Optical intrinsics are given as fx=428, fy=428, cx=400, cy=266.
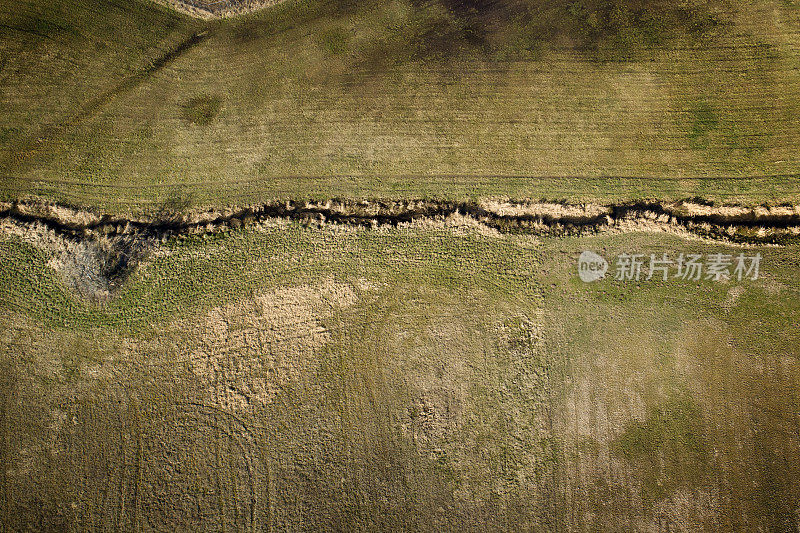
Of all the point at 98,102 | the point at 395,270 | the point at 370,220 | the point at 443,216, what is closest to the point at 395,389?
the point at 395,270

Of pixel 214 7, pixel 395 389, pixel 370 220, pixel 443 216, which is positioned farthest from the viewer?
pixel 214 7

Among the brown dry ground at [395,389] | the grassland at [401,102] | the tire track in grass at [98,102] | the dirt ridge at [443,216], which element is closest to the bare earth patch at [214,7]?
the grassland at [401,102]

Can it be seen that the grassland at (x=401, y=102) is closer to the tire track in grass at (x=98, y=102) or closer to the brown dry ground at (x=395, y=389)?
the tire track in grass at (x=98, y=102)

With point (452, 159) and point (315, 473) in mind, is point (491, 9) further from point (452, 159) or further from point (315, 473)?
point (315, 473)

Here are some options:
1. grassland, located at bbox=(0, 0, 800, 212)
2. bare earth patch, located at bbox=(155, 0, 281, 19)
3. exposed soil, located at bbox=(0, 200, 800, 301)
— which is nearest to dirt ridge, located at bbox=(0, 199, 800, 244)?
exposed soil, located at bbox=(0, 200, 800, 301)

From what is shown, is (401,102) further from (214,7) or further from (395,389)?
(395,389)

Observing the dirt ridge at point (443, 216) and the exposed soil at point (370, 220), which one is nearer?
the exposed soil at point (370, 220)

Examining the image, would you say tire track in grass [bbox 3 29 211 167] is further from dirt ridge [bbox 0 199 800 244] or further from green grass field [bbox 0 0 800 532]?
dirt ridge [bbox 0 199 800 244]
